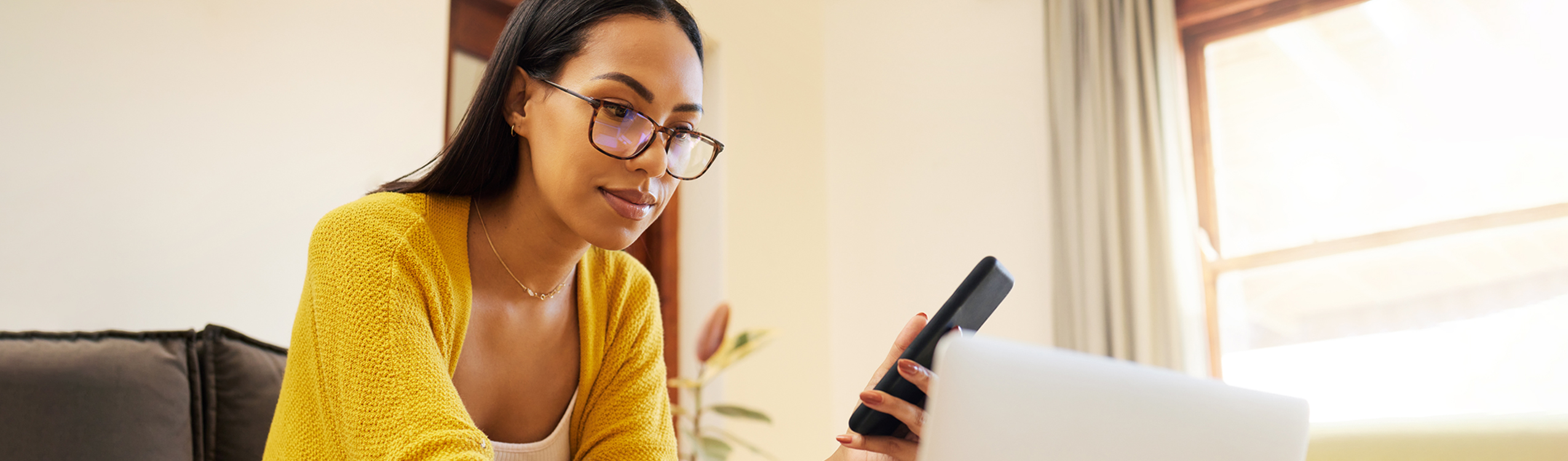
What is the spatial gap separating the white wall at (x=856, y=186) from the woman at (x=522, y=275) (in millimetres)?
1785

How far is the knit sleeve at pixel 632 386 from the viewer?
116cm

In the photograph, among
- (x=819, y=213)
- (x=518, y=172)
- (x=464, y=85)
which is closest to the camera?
(x=518, y=172)

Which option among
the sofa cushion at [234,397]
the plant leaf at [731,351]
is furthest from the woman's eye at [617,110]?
the plant leaf at [731,351]

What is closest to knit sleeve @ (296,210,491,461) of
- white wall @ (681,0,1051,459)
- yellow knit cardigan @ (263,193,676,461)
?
yellow knit cardigan @ (263,193,676,461)

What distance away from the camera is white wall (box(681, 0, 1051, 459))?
10.1ft

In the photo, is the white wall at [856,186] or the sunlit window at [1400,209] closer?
the sunlit window at [1400,209]

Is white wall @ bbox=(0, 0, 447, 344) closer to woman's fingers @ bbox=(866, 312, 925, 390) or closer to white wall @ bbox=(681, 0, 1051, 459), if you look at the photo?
white wall @ bbox=(681, 0, 1051, 459)

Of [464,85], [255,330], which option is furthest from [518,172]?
[464,85]

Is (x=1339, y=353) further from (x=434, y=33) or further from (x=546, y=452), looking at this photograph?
(x=434, y=33)

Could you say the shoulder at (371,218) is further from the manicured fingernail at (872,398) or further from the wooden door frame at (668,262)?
the wooden door frame at (668,262)

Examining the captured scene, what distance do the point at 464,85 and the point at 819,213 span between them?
145 centimetres

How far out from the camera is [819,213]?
3.54 metres

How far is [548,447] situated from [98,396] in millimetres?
601

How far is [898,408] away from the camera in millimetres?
814
